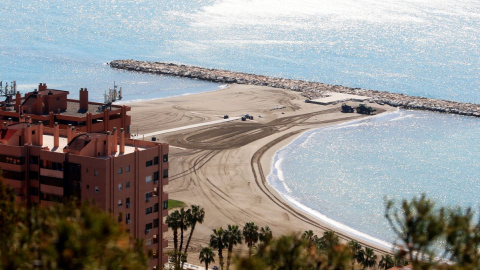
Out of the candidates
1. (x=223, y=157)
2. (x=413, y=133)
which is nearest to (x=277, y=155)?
(x=223, y=157)

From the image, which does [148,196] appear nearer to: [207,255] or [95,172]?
[95,172]

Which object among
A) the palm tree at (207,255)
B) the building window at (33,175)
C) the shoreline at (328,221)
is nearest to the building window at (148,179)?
the palm tree at (207,255)

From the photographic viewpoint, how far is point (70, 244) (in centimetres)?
2525

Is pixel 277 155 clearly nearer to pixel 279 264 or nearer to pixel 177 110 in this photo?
pixel 177 110

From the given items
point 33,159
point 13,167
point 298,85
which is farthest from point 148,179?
point 298,85

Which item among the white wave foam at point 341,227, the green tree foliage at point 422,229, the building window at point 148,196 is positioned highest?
the green tree foliage at point 422,229

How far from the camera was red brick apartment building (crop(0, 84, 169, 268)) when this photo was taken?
53.3 m

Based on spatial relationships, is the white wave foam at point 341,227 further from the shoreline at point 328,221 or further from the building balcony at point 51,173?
the building balcony at point 51,173

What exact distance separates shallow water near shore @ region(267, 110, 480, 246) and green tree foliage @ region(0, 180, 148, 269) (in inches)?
1775

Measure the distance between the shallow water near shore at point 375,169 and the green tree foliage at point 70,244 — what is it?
4509cm

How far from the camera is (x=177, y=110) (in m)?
123

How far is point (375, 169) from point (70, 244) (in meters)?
74.5

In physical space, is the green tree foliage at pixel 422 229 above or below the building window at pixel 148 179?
above

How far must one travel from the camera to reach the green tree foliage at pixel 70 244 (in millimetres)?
25375
